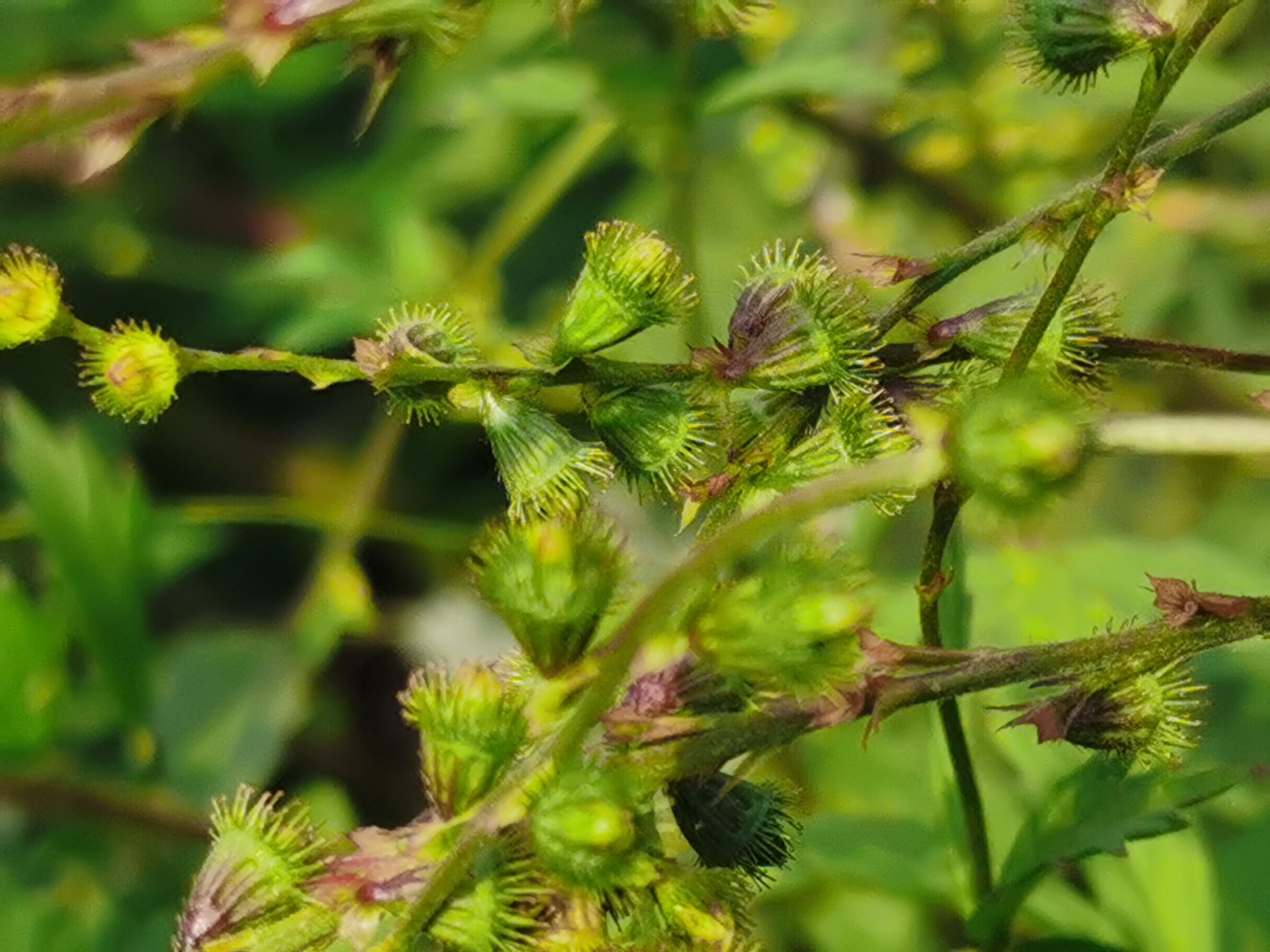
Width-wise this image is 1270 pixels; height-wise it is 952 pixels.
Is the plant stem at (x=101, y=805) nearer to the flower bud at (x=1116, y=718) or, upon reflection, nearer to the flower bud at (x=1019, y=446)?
the flower bud at (x=1116, y=718)

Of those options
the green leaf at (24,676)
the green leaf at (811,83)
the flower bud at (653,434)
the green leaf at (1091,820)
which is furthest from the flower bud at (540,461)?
the green leaf at (24,676)

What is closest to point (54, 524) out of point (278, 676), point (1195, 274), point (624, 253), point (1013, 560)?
point (278, 676)

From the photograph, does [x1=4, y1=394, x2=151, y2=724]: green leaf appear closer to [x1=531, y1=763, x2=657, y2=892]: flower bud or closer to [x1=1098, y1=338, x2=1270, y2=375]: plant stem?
[x1=531, y1=763, x2=657, y2=892]: flower bud

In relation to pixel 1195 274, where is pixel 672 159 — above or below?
below

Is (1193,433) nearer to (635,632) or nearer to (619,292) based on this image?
(619,292)

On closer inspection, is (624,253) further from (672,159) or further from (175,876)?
(175,876)

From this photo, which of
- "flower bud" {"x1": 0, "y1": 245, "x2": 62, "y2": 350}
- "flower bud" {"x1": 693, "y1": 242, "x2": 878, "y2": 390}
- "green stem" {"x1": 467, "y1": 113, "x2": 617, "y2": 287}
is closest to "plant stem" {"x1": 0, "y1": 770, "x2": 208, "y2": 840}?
"green stem" {"x1": 467, "y1": 113, "x2": 617, "y2": 287}

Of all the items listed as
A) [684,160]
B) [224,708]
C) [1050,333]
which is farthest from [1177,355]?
[224,708]
